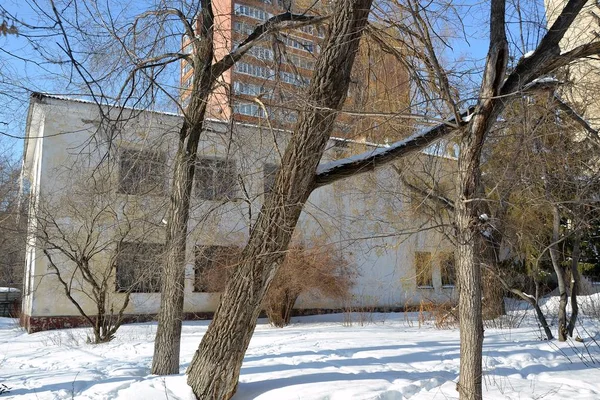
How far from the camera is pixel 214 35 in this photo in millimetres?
7695

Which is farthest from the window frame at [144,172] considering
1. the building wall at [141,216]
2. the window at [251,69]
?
the window at [251,69]

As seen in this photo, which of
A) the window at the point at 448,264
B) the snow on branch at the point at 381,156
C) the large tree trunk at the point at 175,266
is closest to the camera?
the snow on branch at the point at 381,156

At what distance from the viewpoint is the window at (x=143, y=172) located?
27.0 ft

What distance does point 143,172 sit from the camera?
29.8 ft

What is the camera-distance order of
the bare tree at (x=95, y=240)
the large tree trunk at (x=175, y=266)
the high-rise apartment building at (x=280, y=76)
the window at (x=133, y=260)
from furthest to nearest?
the window at (x=133, y=260) < the bare tree at (x=95, y=240) < the high-rise apartment building at (x=280, y=76) < the large tree trunk at (x=175, y=266)

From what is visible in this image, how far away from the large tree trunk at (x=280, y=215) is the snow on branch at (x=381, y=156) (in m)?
0.19

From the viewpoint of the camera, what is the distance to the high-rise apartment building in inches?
294

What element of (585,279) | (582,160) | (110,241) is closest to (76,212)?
(110,241)

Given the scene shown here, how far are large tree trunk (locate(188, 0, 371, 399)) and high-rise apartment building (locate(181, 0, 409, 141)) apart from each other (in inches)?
50.9

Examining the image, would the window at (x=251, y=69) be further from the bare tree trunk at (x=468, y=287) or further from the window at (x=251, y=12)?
the bare tree trunk at (x=468, y=287)

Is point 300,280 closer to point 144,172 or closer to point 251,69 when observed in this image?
point 144,172

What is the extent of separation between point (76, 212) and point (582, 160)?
11216mm

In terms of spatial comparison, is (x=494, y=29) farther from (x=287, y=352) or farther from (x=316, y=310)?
(x=316, y=310)

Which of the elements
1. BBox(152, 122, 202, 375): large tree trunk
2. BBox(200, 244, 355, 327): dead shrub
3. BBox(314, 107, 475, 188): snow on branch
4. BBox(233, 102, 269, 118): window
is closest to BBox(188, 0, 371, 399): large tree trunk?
BBox(314, 107, 475, 188): snow on branch
